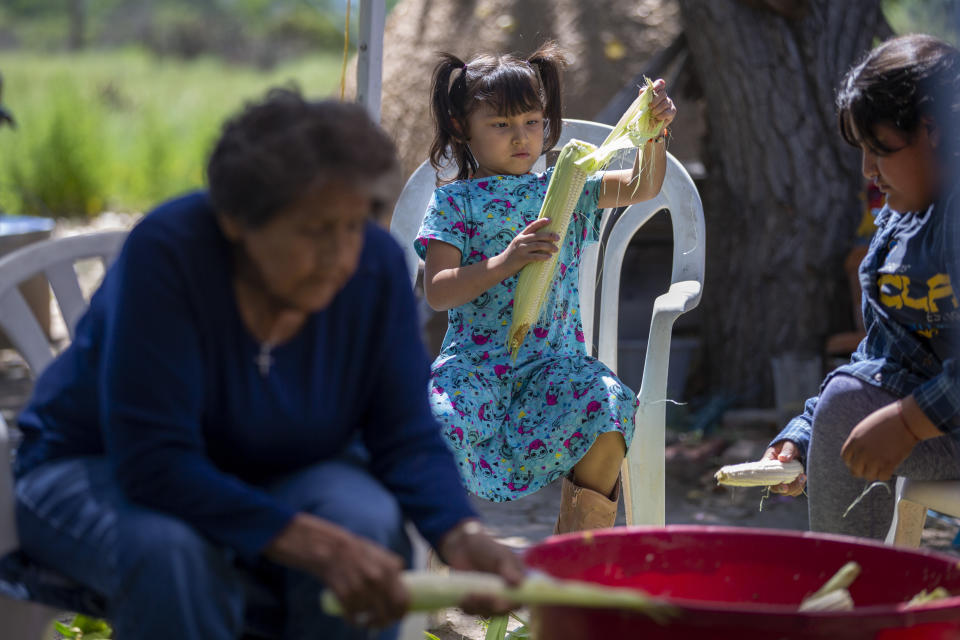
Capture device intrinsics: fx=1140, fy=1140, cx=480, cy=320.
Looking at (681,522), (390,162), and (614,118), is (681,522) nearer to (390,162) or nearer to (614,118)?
(614,118)

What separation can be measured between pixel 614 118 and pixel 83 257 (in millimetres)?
2849

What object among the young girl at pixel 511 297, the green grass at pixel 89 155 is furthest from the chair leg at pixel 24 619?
the green grass at pixel 89 155

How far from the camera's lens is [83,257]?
230 centimetres

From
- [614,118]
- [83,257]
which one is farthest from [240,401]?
[614,118]

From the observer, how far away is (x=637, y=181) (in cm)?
280

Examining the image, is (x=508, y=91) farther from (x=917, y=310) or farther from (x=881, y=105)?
(x=917, y=310)

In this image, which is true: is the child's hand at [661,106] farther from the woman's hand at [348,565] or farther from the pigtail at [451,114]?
the woman's hand at [348,565]

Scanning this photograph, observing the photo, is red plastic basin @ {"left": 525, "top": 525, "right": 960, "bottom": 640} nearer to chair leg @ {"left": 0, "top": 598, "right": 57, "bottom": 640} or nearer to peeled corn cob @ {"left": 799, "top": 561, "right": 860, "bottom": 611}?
peeled corn cob @ {"left": 799, "top": 561, "right": 860, "bottom": 611}

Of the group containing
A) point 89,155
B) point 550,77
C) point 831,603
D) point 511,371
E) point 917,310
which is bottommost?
point 89,155

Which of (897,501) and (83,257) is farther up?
(83,257)

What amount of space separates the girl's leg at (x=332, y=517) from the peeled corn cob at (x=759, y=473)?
835mm

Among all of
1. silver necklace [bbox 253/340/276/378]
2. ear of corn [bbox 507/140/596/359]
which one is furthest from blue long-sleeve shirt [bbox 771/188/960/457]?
silver necklace [bbox 253/340/276/378]

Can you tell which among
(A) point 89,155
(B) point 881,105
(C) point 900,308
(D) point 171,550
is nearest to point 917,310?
(C) point 900,308

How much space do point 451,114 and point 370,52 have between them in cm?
25
